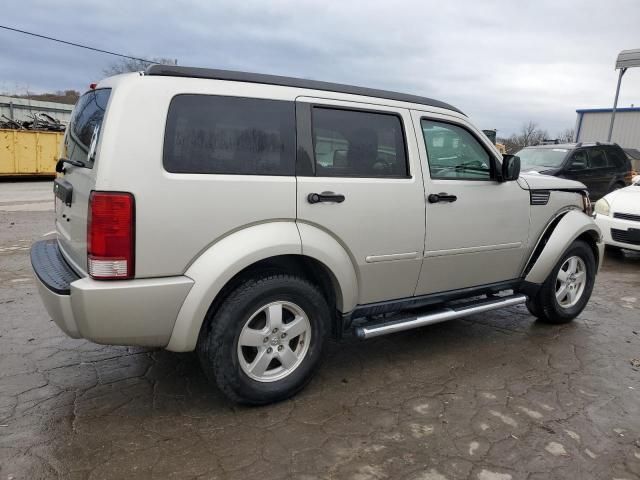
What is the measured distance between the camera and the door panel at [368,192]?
319 cm

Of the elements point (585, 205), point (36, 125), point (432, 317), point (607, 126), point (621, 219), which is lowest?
point (432, 317)

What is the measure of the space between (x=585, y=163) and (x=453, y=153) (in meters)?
9.22

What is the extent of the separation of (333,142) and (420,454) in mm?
1930

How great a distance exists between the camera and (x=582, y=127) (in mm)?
41156

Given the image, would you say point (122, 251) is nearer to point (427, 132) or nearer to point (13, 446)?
point (13, 446)

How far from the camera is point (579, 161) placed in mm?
11398

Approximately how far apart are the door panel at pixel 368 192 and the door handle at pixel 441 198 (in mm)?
81

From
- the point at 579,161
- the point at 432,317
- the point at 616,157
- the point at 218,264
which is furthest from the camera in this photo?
the point at 616,157

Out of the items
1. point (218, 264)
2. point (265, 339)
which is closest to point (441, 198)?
point (265, 339)

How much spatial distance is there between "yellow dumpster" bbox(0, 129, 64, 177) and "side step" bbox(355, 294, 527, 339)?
54.6 ft

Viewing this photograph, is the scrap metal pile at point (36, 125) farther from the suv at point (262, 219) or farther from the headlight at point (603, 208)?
the headlight at point (603, 208)

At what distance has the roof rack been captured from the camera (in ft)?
9.16

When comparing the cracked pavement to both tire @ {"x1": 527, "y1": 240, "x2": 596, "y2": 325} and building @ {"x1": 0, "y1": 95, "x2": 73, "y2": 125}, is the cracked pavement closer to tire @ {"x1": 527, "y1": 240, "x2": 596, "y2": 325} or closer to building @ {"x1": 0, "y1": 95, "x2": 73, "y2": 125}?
tire @ {"x1": 527, "y1": 240, "x2": 596, "y2": 325}

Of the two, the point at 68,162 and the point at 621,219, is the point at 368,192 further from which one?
the point at 621,219
